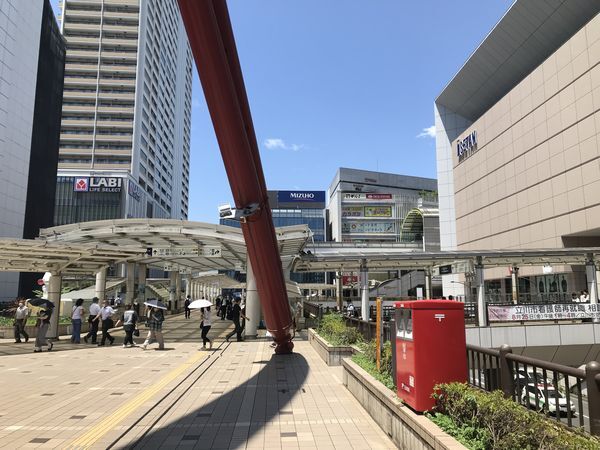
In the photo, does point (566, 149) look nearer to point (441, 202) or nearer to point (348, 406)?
point (441, 202)

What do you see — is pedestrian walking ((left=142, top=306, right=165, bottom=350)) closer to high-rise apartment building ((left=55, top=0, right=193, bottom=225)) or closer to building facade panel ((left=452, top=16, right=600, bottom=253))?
building facade panel ((left=452, top=16, right=600, bottom=253))

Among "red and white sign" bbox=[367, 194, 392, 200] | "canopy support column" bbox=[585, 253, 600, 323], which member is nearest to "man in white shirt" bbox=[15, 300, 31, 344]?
"canopy support column" bbox=[585, 253, 600, 323]

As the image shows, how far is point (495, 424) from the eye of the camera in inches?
163

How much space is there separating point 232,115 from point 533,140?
38.1 meters

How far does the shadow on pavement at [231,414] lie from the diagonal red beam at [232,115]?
238cm

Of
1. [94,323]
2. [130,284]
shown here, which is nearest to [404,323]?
[94,323]

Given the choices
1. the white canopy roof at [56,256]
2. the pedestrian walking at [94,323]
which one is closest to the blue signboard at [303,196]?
the white canopy roof at [56,256]

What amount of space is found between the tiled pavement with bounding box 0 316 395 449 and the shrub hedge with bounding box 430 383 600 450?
1.50 meters

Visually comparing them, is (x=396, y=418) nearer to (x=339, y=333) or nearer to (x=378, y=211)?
(x=339, y=333)

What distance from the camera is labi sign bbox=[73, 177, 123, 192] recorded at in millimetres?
78750

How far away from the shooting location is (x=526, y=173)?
3966 cm

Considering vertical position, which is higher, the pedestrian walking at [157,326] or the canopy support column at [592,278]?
the canopy support column at [592,278]

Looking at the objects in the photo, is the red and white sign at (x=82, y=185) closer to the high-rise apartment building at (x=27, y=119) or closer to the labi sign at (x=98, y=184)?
the labi sign at (x=98, y=184)

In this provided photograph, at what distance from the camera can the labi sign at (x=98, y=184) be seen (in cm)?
7875
